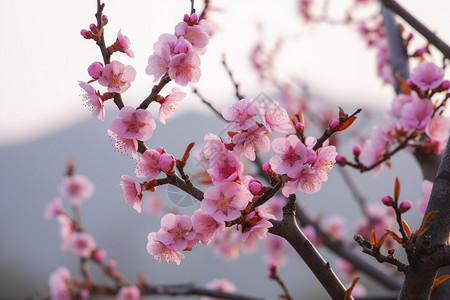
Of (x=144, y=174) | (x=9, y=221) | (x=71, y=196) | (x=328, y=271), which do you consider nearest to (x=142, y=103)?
Result: (x=144, y=174)

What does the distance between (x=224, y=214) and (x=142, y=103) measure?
1.16ft

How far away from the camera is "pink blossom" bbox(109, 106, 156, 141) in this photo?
3.42 ft

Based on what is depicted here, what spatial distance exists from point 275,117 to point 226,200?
0.24m

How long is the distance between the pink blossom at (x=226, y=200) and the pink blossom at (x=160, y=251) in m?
0.23

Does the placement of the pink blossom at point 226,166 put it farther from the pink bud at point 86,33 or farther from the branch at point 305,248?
the pink bud at point 86,33

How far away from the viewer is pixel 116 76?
3.54 ft

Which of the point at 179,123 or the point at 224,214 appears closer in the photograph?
the point at 224,214

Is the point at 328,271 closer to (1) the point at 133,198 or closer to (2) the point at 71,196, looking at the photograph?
(1) the point at 133,198

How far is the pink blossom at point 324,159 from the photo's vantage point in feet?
3.31

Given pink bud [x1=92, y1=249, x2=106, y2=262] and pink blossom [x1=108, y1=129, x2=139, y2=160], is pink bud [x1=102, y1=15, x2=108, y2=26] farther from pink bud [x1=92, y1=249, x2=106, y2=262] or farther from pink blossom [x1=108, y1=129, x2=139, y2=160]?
pink bud [x1=92, y1=249, x2=106, y2=262]

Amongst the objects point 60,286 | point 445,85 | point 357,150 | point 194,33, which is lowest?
point 194,33

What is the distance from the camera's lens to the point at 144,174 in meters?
1.05

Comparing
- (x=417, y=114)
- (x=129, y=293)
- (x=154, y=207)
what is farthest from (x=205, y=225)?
(x=154, y=207)

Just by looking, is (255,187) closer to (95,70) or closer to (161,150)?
(161,150)
